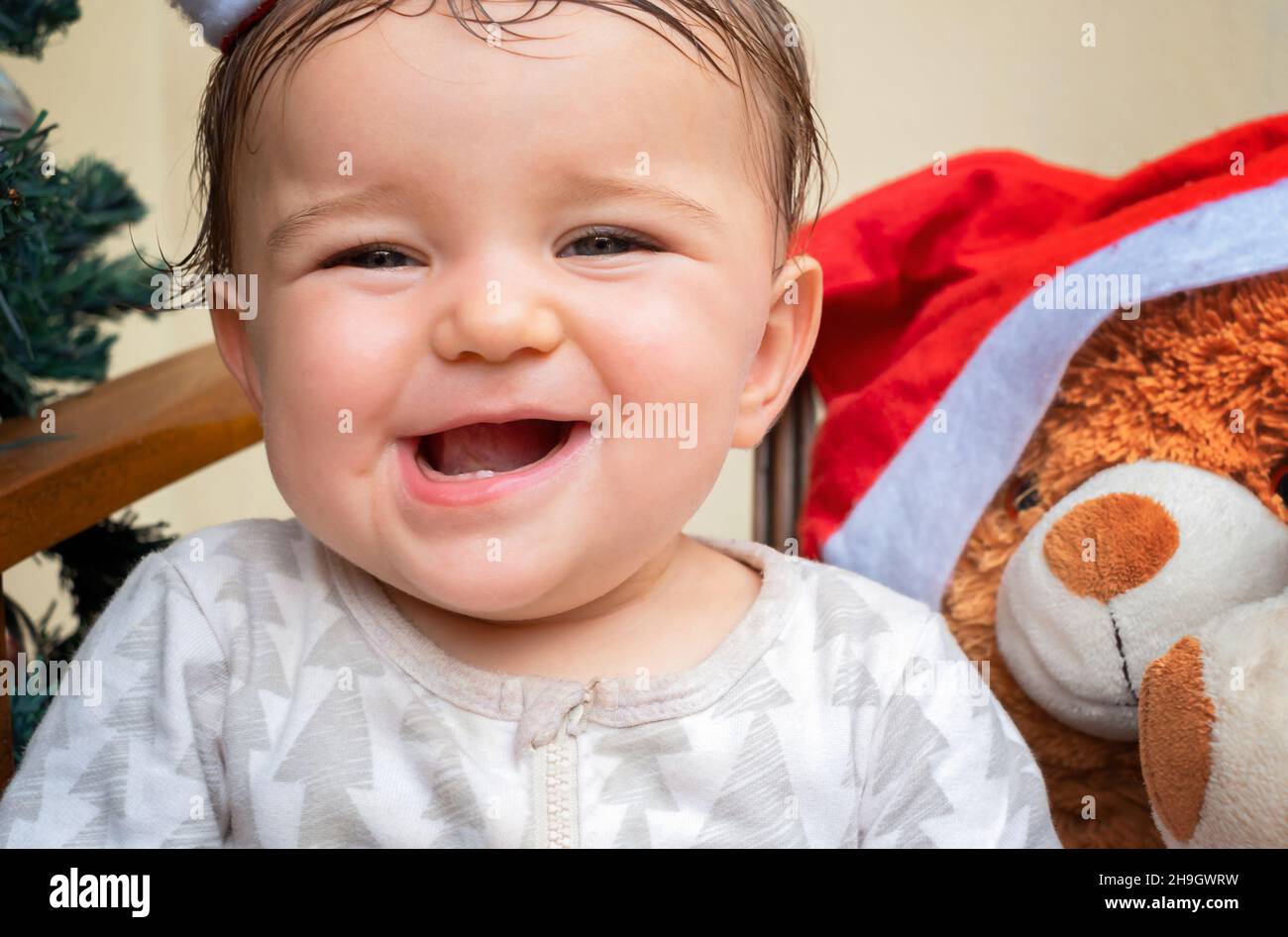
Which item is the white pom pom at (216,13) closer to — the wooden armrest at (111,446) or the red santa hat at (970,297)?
the wooden armrest at (111,446)

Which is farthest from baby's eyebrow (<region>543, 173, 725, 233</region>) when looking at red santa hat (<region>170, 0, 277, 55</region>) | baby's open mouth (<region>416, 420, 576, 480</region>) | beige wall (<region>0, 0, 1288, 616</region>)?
beige wall (<region>0, 0, 1288, 616</region>)

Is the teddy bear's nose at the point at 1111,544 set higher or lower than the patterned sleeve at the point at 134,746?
higher

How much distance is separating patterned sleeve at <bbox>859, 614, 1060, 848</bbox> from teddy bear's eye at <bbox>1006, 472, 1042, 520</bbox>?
0.21 m

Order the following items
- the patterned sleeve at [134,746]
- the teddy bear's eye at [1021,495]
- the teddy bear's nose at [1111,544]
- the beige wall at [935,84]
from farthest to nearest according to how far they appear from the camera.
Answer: the beige wall at [935,84] → the teddy bear's eye at [1021,495] → the teddy bear's nose at [1111,544] → the patterned sleeve at [134,746]

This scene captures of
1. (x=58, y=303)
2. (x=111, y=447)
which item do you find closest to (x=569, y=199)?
(x=111, y=447)

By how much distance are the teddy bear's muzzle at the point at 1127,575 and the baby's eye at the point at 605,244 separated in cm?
39

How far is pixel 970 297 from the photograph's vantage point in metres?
1.06

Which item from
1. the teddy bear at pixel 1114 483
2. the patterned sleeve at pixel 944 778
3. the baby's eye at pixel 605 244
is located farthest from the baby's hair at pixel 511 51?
the patterned sleeve at pixel 944 778

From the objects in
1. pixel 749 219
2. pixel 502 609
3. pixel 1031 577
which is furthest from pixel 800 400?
pixel 502 609

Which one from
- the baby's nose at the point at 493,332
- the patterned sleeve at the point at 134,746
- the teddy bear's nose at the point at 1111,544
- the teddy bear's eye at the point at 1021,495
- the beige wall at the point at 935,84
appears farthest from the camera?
the beige wall at the point at 935,84

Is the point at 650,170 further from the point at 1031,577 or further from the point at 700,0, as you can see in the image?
the point at 1031,577

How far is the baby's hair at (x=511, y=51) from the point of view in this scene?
68 centimetres

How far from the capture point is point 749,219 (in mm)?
743
